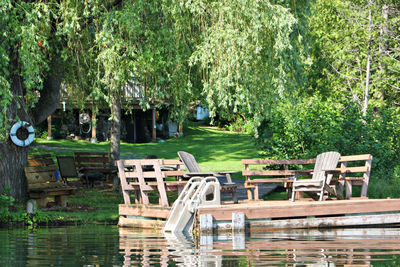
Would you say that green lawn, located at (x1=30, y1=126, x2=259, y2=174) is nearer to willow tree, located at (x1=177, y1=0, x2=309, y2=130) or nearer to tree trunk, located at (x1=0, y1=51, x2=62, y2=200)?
tree trunk, located at (x1=0, y1=51, x2=62, y2=200)

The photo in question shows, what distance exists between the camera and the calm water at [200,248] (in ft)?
29.4

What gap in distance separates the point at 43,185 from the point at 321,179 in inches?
281

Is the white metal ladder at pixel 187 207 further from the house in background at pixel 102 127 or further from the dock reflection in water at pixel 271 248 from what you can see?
the house in background at pixel 102 127

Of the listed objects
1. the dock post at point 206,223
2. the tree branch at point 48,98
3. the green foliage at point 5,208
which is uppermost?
the tree branch at point 48,98

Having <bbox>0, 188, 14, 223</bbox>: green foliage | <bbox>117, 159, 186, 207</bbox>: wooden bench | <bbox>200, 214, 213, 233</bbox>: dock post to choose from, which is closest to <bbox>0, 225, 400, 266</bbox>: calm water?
<bbox>200, 214, 213, 233</bbox>: dock post

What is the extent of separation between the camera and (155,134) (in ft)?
146

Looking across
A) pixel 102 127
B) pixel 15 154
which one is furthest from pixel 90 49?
pixel 102 127

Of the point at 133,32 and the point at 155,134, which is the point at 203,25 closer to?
the point at 133,32

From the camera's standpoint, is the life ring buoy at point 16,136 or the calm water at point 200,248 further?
the life ring buoy at point 16,136

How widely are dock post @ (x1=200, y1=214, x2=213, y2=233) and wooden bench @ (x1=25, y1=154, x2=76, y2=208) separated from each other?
5.58 metres

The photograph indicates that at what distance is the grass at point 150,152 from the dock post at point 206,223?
4.21 metres

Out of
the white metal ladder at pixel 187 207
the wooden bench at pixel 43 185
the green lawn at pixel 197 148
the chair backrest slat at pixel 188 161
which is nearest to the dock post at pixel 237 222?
the white metal ladder at pixel 187 207

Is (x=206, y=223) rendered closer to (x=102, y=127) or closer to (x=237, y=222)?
(x=237, y=222)

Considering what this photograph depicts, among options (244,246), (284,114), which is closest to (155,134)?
(284,114)
